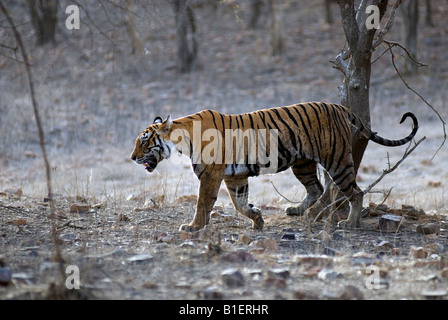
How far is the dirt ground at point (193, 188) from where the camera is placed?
4816mm

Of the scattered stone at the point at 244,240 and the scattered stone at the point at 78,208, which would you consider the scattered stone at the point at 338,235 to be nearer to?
the scattered stone at the point at 244,240

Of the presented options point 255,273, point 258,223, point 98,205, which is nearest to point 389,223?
point 258,223

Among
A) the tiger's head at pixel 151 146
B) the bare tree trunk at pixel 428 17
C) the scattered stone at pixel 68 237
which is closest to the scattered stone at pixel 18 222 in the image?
the scattered stone at pixel 68 237

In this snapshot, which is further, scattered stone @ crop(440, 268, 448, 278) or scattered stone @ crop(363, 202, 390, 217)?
scattered stone @ crop(363, 202, 390, 217)

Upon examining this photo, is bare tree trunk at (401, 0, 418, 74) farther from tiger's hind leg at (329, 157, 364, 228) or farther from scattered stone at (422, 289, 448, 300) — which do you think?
scattered stone at (422, 289, 448, 300)

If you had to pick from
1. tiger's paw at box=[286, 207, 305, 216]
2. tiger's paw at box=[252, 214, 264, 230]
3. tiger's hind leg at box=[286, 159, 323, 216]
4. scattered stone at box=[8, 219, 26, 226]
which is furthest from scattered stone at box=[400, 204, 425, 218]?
scattered stone at box=[8, 219, 26, 226]

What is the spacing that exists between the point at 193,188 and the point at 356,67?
411 cm

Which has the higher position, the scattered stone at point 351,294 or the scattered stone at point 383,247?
the scattered stone at point 383,247

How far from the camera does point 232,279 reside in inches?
186

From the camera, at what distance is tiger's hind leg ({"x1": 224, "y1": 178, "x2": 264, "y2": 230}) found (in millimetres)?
7068

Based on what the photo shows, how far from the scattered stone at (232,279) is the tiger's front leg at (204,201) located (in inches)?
79.0

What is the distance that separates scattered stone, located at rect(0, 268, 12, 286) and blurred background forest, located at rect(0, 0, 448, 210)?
5.22 metres

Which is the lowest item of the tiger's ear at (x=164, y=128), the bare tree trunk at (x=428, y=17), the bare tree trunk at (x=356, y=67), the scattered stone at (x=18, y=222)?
the scattered stone at (x=18, y=222)

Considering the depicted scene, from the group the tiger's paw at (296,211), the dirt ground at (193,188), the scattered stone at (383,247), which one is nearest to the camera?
the dirt ground at (193,188)
